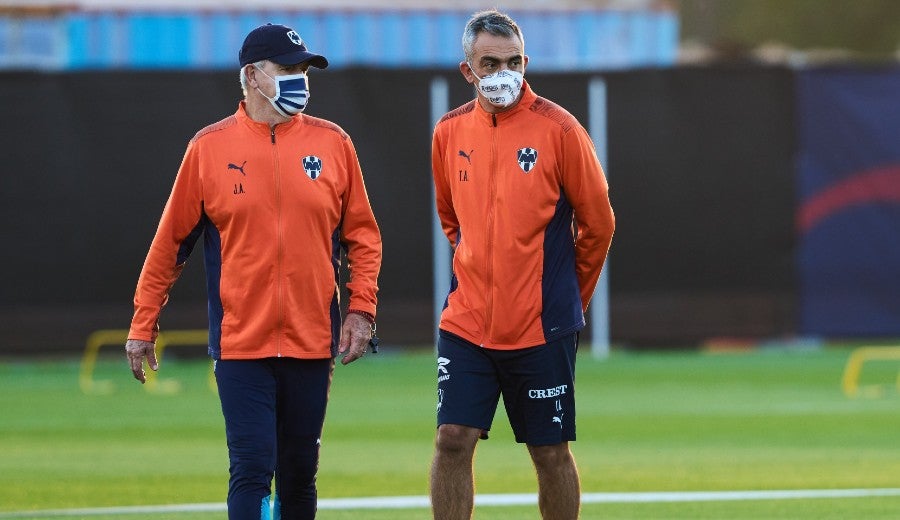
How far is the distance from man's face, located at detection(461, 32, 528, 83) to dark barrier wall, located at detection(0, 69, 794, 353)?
38.5ft

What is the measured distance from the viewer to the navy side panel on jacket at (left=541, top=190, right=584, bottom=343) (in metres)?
7.11

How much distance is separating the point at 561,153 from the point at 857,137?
13090 millimetres

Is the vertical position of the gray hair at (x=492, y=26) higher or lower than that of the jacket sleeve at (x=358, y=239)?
higher

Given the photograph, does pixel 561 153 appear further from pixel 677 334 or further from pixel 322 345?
pixel 677 334

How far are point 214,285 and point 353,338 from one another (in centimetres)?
60

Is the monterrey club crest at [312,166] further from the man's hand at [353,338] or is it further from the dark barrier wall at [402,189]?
the dark barrier wall at [402,189]

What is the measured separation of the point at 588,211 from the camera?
7160 millimetres

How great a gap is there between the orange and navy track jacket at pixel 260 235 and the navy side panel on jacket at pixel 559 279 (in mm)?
777

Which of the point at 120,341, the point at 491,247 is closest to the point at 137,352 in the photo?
the point at 491,247

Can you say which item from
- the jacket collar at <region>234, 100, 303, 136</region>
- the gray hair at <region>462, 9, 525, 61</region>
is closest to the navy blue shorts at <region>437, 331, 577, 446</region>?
the jacket collar at <region>234, 100, 303, 136</region>

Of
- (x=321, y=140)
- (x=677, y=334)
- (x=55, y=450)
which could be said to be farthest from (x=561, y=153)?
(x=677, y=334)

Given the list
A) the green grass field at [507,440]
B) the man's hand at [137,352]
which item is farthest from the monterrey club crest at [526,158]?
the green grass field at [507,440]

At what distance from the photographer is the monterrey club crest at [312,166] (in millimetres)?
7027

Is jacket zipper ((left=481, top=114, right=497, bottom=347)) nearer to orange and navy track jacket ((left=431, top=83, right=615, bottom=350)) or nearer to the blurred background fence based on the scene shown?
orange and navy track jacket ((left=431, top=83, right=615, bottom=350))
